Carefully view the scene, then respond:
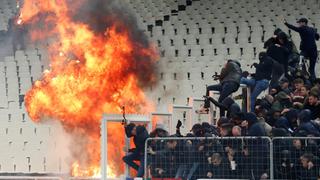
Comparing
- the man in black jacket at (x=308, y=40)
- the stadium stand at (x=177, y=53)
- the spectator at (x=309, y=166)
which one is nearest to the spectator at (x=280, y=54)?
the man in black jacket at (x=308, y=40)

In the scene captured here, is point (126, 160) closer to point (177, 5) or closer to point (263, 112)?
point (263, 112)

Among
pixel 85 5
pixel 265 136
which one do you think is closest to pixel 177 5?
pixel 85 5

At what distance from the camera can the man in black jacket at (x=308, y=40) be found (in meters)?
12.6

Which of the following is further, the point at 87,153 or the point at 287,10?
the point at 287,10

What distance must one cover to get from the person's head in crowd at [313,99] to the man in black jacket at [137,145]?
7.88 ft

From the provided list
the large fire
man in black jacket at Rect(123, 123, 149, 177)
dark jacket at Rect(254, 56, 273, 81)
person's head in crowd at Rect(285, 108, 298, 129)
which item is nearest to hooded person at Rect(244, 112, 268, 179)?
person's head in crowd at Rect(285, 108, 298, 129)

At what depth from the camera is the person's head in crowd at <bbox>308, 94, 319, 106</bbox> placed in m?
10.0

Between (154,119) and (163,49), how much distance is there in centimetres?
672

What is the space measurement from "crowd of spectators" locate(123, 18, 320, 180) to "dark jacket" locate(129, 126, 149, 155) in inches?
5.9

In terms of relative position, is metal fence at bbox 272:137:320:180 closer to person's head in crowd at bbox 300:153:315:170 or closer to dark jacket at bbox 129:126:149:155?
person's head in crowd at bbox 300:153:315:170

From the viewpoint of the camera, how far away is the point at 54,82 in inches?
625

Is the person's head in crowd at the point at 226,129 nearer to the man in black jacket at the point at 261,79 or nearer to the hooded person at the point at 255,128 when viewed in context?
the hooded person at the point at 255,128

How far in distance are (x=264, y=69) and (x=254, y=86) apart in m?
0.32

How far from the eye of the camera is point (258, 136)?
9602 mm
